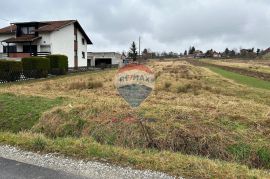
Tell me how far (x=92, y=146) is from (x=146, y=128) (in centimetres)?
250

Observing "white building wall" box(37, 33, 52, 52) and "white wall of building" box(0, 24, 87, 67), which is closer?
"white building wall" box(37, 33, 52, 52)

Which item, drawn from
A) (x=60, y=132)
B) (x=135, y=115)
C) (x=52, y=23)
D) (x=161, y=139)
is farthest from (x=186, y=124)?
(x=52, y=23)

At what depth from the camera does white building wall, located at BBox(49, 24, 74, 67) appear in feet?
147

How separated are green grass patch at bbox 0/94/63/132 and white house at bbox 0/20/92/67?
31033mm

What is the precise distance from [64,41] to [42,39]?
3295 mm

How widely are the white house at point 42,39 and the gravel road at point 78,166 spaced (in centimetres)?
3928

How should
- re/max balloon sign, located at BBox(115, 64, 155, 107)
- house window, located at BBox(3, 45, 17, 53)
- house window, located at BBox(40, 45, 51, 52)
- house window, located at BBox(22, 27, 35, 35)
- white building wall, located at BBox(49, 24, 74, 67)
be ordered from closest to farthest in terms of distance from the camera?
re/max balloon sign, located at BBox(115, 64, 155, 107)
house window, located at BBox(40, 45, 51, 52)
white building wall, located at BBox(49, 24, 74, 67)
house window, located at BBox(22, 27, 35, 35)
house window, located at BBox(3, 45, 17, 53)

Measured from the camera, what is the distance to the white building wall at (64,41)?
44719 millimetres

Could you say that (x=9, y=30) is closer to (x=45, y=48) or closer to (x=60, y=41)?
(x=45, y=48)

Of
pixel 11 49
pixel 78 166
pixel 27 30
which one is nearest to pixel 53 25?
pixel 27 30

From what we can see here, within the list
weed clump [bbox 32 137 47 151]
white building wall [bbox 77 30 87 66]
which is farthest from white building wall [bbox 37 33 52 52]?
weed clump [bbox 32 137 47 151]

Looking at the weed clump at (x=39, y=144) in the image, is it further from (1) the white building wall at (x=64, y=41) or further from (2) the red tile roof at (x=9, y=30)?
(2) the red tile roof at (x=9, y=30)

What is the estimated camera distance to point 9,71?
2544 centimetres

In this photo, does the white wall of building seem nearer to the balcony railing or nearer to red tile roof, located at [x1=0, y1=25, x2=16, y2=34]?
→ red tile roof, located at [x1=0, y1=25, x2=16, y2=34]
